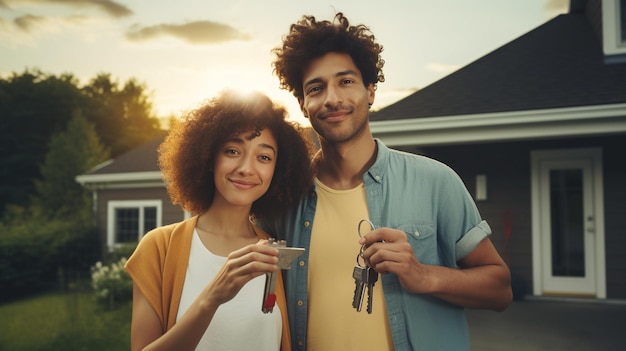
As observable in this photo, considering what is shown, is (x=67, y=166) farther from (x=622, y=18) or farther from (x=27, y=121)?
(x=622, y=18)

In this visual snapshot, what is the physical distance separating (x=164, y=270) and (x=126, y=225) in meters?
13.5

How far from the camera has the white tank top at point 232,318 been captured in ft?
6.28

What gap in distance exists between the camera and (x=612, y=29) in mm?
7754

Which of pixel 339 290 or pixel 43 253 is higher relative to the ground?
pixel 339 290

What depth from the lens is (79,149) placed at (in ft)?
103

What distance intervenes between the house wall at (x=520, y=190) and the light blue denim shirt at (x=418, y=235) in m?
6.75

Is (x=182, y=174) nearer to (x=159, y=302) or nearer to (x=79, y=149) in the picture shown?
(x=159, y=302)

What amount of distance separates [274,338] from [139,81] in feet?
172

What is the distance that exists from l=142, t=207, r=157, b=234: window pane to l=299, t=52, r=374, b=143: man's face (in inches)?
495

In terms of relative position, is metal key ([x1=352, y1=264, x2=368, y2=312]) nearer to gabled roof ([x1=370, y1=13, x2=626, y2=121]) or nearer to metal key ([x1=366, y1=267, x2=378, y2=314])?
metal key ([x1=366, y1=267, x2=378, y2=314])

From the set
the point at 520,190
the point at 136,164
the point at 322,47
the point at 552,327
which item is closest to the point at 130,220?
the point at 136,164

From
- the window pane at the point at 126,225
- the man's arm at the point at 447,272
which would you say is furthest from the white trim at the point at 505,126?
the window pane at the point at 126,225

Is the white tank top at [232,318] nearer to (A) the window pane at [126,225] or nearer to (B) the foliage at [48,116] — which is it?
(A) the window pane at [126,225]

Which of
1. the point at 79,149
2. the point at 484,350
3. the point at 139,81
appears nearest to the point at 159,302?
the point at 484,350
